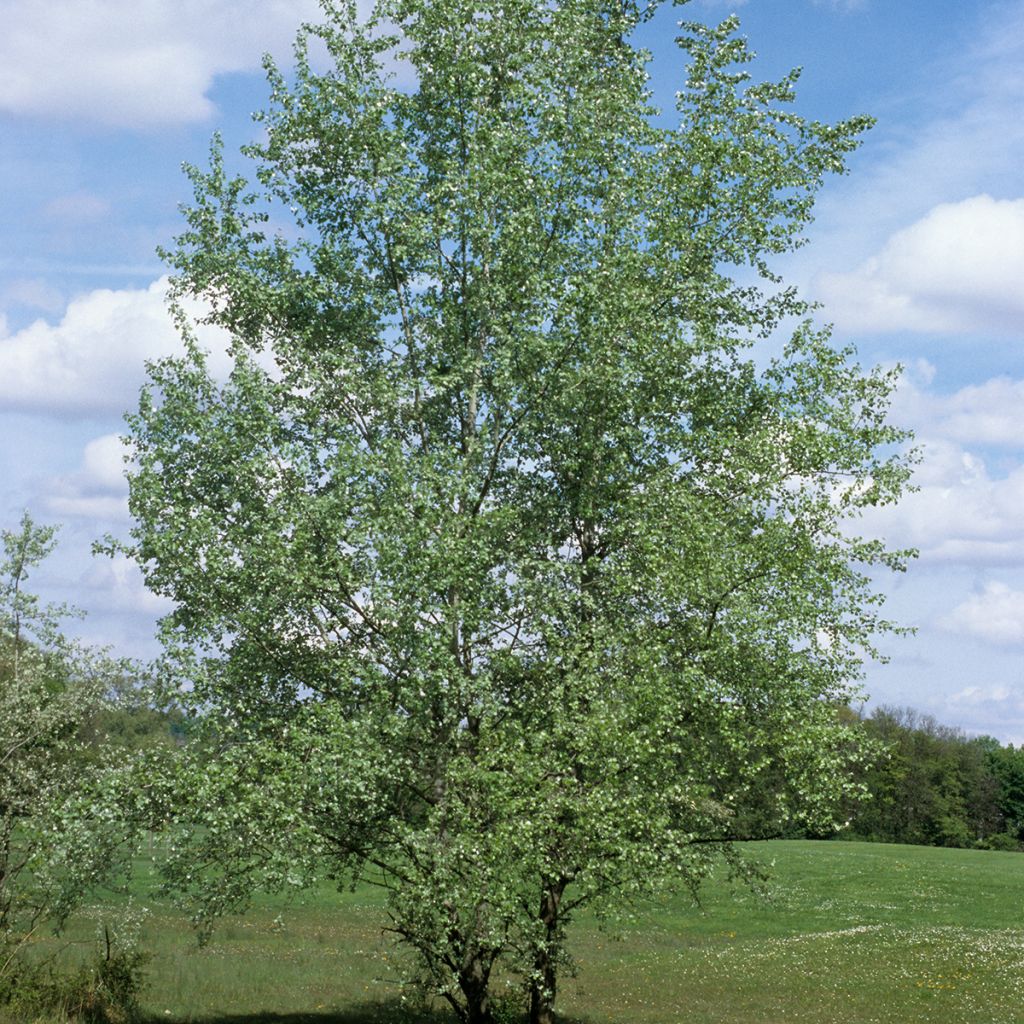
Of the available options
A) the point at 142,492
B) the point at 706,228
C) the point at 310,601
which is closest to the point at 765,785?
the point at 310,601

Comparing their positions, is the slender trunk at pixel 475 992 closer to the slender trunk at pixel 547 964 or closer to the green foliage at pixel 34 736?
the slender trunk at pixel 547 964

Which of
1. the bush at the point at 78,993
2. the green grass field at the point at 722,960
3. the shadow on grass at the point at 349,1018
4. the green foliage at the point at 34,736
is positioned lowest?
the green grass field at the point at 722,960

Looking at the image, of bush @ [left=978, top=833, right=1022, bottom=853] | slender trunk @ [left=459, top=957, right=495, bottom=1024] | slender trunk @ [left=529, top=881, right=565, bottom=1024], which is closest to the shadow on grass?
slender trunk @ [left=529, top=881, right=565, bottom=1024]

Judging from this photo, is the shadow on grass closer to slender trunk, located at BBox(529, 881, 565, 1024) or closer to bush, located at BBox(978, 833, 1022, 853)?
slender trunk, located at BBox(529, 881, 565, 1024)

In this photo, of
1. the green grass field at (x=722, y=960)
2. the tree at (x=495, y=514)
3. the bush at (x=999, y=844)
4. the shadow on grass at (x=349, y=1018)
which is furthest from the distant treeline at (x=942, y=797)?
the tree at (x=495, y=514)

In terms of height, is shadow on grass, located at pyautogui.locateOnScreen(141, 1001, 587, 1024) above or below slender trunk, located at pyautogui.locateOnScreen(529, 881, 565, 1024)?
below

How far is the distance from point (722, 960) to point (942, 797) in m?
80.7

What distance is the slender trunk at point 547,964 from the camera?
22059 mm

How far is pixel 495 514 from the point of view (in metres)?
20.1

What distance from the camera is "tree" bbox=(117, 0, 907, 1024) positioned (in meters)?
19.0

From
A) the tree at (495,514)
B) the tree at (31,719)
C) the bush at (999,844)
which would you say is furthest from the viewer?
the bush at (999,844)

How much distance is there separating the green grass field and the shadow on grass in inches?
3.4

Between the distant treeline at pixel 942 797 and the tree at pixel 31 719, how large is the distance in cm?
8037

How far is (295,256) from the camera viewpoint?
74.8 feet
